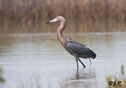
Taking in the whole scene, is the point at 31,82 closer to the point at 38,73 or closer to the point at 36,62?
the point at 38,73

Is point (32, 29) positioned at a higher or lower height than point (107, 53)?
lower

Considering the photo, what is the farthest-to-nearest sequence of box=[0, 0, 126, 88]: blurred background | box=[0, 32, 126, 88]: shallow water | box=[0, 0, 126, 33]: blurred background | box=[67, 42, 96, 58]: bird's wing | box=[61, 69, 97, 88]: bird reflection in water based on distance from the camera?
box=[0, 0, 126, 33]: blurred background < box=[67, 42, 96, 58]: bird's wing < box=[0, 0, 126, 88]: blurred background < box=[0, 32, 126, 88]: shallow water < box=[61, 69, 97, 88]: bird reflection in water

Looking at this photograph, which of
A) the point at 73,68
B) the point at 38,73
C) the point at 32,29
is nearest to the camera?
the point at 38,73

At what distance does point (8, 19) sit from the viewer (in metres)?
25.9

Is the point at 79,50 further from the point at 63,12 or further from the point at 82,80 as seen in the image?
the point at 63,12

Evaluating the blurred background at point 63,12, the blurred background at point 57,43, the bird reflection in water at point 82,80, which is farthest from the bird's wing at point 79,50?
the blurred background at point 63,12

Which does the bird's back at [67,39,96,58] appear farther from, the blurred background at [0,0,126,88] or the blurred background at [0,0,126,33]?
the blurred background at [0,0,126,33]

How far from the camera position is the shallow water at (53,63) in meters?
10.1

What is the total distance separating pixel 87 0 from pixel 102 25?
81.3 inches

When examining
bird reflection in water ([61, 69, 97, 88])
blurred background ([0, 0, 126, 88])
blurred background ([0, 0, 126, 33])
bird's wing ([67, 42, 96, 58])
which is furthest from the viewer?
blurred background ([0, 0, 126, 33])

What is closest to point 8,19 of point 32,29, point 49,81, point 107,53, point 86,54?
point 32,29

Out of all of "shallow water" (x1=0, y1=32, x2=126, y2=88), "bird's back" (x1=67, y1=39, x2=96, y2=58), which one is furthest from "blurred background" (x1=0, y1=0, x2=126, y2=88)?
"bird's back" (x1=67, y1=39, x2=96, y2=58)

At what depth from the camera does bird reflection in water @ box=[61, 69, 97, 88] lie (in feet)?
31.5

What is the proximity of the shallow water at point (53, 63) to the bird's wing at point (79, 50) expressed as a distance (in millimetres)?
253
